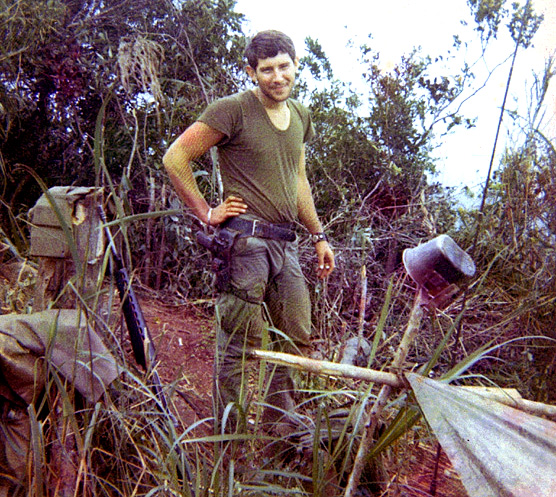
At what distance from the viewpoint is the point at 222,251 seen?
288 cm

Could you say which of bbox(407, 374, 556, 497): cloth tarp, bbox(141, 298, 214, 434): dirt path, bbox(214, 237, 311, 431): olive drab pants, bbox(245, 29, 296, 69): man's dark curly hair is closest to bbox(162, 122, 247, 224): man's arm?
bbox(214, 237, 311, 431): olive drab pants

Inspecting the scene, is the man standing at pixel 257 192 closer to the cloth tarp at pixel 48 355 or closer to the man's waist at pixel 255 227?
the man's waist at pixel 255 227

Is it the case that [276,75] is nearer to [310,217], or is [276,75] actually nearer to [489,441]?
[310,217]

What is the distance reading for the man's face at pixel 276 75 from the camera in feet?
9.14

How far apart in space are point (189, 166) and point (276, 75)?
0.60 meters

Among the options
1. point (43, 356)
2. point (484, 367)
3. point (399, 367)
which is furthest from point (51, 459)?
point (484, 367)

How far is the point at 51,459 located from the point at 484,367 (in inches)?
133

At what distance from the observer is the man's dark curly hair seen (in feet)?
9.12

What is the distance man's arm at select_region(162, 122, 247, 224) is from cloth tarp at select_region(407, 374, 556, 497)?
1.61m

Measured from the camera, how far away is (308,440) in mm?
2406

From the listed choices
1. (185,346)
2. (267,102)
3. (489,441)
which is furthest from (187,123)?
(489,441)

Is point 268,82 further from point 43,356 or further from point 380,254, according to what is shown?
point 380,254

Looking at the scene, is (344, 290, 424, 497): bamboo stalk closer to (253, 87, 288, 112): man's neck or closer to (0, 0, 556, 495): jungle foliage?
(253, 87, 288, 112): man's neck

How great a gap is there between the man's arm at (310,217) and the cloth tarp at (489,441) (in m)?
1.79
